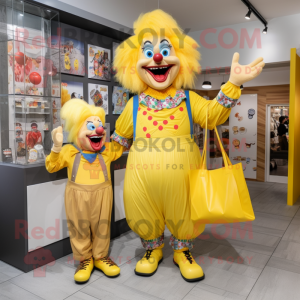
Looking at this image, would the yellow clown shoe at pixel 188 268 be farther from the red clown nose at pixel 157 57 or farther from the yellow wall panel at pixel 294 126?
the yellow wall panel at pixel 294 126

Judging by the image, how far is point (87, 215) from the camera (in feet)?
7.08

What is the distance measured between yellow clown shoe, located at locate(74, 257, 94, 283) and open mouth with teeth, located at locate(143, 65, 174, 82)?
140 cm

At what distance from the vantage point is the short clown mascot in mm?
2133

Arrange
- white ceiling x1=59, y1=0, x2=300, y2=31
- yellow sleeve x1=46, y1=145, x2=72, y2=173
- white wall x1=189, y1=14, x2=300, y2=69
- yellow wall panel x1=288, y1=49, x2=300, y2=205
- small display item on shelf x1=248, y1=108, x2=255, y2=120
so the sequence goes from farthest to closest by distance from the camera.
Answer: small display item on shelf x1=248, y1=108, x2=255, y2=120
white wall x1=189, y1=14, x2=300, y2=69
yellow wall panel x1=288, y1=49, x2=300, y2=205
white ceiling x1=59, y1=0, x2=300, y2=31
yellow sleeve x1=46, y1=145, x2=72, y2=173

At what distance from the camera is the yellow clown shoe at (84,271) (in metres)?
2.08

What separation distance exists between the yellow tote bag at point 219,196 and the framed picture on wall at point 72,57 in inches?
71.2

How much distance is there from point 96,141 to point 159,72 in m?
0.66

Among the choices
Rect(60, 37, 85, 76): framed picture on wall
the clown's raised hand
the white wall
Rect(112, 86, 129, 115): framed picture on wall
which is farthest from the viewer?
the white wall

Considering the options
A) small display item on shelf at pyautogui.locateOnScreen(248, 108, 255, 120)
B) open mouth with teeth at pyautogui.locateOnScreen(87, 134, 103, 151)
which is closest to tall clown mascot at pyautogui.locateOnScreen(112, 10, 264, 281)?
open mouth with teeth at pyautogui.locateOnScreen(87, 134, 103, 151)

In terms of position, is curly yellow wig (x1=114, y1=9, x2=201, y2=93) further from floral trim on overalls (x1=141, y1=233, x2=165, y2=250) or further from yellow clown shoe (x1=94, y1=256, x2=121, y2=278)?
yellow clown shoe (x1=94, y1=256, x2=121, y2=278)

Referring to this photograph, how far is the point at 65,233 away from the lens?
2518mm

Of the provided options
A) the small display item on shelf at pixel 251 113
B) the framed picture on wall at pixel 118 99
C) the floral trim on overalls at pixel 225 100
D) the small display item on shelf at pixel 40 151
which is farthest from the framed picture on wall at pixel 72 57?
the small display item on shelf at pixel 251 113

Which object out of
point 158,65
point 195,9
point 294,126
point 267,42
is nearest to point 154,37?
point 158,65

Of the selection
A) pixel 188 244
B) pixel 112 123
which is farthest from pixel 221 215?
pixel 112 123
